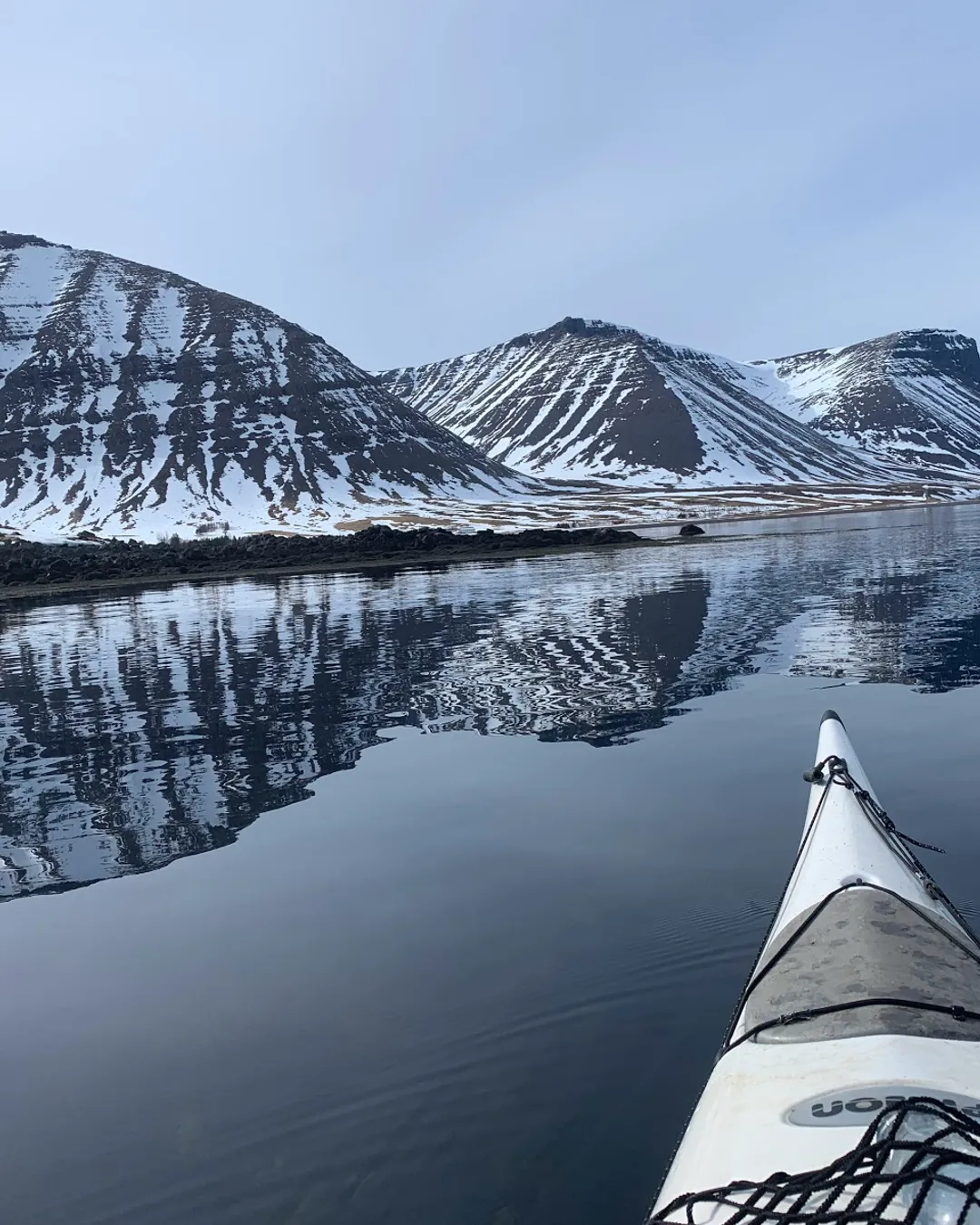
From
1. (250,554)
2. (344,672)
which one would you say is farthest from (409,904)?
(250,554)

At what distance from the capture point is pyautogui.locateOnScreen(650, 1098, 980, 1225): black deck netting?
4164 millimetres

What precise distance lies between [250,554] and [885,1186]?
84891mm

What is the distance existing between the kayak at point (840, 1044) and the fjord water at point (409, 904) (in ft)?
3.68

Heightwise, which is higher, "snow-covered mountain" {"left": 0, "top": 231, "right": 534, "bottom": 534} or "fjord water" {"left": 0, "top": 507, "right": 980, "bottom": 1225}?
"snow-covered mountain" {"left": 0, "top": 231, "right": 534, "bottom": 534}

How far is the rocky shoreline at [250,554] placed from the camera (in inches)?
2901

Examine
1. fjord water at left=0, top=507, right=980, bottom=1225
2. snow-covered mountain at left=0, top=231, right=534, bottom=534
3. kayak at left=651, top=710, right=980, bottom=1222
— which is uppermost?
snow-covered mountain at left=0, top=231, right=534, bottom=534

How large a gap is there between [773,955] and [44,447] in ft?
627

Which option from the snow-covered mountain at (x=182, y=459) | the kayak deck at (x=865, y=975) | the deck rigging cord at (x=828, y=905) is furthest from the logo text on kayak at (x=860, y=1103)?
the snow-covered mountain at (x=182, y=459)

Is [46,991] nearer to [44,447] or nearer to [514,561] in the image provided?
[514,561]

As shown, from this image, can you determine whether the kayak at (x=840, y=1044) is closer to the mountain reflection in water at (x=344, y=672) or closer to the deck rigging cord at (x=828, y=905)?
the deck rigging cord at (x=828, y=905)

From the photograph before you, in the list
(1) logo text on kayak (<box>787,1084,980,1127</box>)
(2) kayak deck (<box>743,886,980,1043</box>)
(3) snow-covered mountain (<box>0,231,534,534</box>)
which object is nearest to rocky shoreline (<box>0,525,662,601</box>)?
(3) snow-covered mountain (<box>0,231,534,534</box>)

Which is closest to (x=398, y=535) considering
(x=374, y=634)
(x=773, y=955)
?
(x=374, y=634)

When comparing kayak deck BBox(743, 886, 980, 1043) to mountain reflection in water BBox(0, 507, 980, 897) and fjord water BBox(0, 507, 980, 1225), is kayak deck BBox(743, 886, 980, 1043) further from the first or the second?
mountain reflection in water BBox(0, 507, 980, 897)

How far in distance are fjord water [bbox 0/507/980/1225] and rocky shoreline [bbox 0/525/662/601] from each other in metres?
49.2
